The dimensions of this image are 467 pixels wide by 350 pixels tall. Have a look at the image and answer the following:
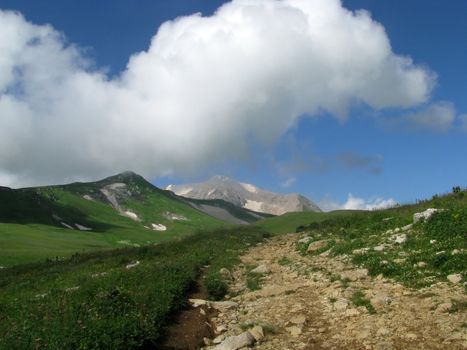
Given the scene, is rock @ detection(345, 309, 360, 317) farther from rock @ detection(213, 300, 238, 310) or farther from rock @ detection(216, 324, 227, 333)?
rock @ detection(213, 300, 238, 310)

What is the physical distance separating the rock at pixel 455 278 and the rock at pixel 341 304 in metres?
3.76

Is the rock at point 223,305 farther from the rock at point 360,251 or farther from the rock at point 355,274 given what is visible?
the rock at point 360,251

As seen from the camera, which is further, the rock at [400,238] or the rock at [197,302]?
the rock at [400,238]

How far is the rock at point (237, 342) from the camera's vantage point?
13757 millimetres

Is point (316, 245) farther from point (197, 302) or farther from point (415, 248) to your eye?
point (197, 302)

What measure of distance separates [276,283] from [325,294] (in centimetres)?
409

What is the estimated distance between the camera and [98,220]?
7726 inches

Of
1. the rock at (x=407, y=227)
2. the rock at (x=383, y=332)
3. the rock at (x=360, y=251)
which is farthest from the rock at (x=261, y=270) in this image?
the rock at (x=383, y=332)

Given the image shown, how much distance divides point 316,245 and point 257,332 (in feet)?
54.8

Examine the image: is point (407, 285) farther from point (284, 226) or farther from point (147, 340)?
point (284, 226)

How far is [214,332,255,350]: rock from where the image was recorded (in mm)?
13757

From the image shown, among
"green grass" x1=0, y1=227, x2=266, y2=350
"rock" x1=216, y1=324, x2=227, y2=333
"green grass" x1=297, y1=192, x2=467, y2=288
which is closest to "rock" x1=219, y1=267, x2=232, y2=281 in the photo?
"green grass" x1=0, y1=227, x2=266, y2=350

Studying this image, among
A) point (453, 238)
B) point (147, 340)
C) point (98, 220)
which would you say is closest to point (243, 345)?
point (147, 340)

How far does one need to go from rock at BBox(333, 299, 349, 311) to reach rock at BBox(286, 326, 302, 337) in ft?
6.59
